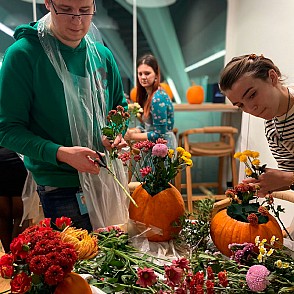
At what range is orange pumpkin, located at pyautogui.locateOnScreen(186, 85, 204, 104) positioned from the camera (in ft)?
11.4

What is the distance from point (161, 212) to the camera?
1.01 metres

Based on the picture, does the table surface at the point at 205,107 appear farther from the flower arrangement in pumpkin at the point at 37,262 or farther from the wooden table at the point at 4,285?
the flower arrangement in pumpkin at the point at 37,262

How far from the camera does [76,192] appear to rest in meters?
1.20

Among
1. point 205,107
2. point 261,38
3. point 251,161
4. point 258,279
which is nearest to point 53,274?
point 258,279

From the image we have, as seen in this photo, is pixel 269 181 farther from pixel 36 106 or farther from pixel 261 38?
pixel 261 38

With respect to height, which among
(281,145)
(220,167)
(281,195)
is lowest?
(220,167)

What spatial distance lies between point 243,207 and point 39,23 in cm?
87

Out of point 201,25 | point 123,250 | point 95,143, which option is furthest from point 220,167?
point 123,250

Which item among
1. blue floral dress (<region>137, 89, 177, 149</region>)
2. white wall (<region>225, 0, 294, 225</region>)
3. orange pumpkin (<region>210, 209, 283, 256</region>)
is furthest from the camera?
blue floral dress (<region>137, 89, 177, 149</region>)

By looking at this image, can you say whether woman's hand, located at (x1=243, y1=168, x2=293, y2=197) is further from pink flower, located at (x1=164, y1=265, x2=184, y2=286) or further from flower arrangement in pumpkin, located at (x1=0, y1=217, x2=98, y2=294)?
flower arrangement in pumpkin, located at (x1=0, y1=217, x2=98, y2=294)

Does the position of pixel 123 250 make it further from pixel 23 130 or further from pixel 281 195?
pixel 281 195

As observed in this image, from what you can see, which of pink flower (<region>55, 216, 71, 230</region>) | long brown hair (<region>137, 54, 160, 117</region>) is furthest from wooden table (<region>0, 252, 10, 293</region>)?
long brown hair (<region>137, 54, 160, 117</region>)

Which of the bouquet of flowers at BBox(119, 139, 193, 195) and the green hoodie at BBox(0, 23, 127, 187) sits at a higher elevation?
the green hoodie at BBox(0, 23, 127, 187)

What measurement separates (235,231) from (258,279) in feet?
0.75
